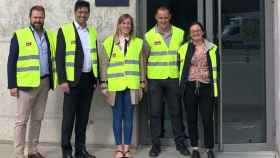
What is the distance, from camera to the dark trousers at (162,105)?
7.72 meters

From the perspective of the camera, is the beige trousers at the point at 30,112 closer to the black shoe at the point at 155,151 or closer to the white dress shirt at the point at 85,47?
the white dress shirt at the point at 85,47

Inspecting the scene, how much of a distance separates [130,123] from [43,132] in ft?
5.36

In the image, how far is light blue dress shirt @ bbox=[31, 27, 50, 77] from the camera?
7.21m

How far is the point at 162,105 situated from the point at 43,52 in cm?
180

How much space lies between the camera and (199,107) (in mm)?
7453

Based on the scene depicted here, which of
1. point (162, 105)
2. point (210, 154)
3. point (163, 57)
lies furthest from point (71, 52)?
point (210, 154)

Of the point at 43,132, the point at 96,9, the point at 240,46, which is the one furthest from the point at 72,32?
the point at 240,46

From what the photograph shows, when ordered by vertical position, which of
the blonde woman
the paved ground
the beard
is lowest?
the paved ground

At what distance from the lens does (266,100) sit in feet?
27.1

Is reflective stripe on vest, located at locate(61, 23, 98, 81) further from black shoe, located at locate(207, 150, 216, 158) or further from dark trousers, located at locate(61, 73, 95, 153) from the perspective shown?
black shoe, located at locate(207, 150, 216, 158)

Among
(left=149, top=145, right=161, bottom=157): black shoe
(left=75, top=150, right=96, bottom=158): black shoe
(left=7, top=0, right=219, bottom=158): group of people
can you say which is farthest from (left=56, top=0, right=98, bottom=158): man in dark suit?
(left=149, top=145, right=161, bottom=157): black shoe

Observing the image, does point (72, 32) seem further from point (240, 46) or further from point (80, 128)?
point (240, 46)

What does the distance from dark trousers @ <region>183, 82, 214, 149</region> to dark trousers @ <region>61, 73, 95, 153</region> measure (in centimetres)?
128

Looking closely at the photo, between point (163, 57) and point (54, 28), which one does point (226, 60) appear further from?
point (54, 28)
